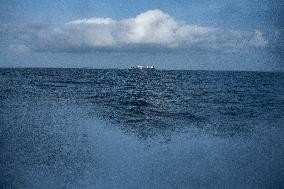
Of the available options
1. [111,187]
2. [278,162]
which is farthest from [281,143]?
[111,187]

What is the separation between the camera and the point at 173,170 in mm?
14797

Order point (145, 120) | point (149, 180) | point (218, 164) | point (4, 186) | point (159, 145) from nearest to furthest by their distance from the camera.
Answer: point (4, 186), point (149, 180), point (218, 164), point (159, 145), point (145, 120)

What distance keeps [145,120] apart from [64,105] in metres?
10.4

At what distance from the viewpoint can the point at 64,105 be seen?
32531 mm

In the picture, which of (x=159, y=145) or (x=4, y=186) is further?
(x=159, y=145)

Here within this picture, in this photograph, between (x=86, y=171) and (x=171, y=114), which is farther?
(x=171, y=114)

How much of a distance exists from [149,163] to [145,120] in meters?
10.7

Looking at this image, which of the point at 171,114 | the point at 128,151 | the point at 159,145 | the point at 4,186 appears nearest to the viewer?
the point at 4,186

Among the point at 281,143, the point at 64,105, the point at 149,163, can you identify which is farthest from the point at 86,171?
the point at 64,105

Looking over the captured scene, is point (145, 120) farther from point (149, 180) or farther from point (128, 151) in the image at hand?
point (149, 180)

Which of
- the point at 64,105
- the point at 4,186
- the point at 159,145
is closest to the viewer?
the point at 4,186

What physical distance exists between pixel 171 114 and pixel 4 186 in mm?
17776

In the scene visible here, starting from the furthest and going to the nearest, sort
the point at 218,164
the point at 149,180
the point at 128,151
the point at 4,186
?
1. the point at 128,151
2. the point at 218,164
3. the point at 149,180
4. the point at 4,186

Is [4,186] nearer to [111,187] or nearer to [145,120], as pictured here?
[111,187]
